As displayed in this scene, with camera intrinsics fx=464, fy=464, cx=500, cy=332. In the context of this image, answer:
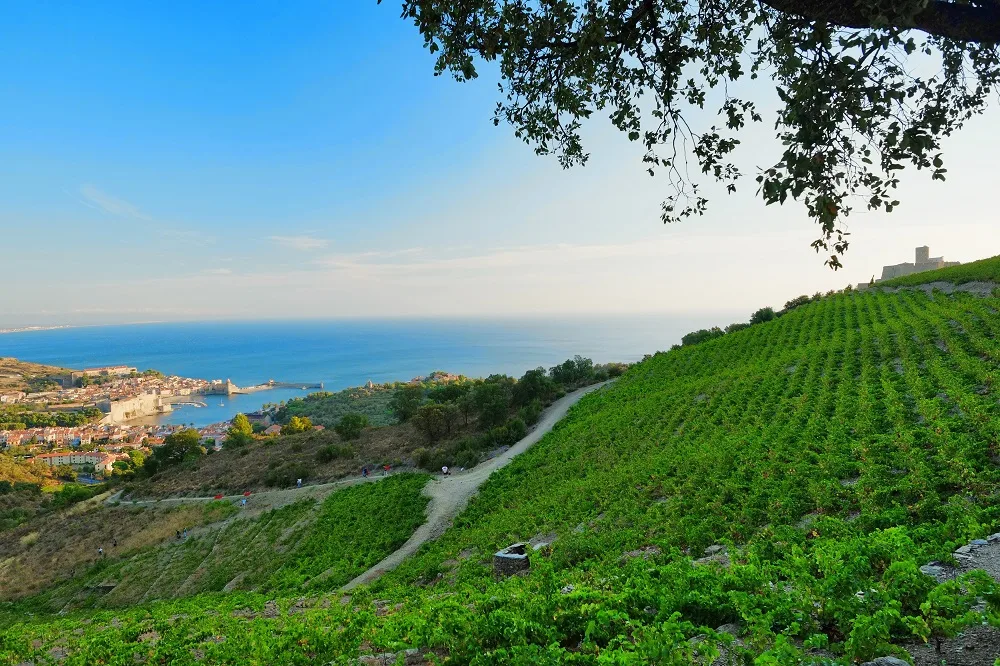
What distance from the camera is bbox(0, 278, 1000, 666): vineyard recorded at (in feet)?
10.2

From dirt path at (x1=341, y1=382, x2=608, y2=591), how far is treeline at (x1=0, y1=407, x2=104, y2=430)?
98.0m

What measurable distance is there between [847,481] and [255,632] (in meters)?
8.24

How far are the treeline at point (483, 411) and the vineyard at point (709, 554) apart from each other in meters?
9.90

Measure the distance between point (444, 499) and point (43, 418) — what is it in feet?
363

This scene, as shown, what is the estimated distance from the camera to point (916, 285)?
101 ft

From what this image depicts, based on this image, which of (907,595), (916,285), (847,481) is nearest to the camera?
(907,595)

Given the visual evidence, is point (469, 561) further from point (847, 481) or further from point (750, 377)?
point (750, 377)

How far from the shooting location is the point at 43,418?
3474 inches

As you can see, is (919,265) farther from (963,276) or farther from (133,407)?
(133,407)

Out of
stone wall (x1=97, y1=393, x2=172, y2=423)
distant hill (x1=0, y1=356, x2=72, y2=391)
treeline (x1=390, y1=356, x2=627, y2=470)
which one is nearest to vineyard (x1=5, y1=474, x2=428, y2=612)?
treeline (x1=390, y1=356, x2=627, y2=470)

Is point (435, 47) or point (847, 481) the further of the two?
point (847, 481)

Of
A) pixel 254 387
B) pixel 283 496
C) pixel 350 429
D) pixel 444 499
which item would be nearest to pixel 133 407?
pixel 254 387

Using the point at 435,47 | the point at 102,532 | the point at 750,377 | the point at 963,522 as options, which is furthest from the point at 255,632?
the point at 102,532

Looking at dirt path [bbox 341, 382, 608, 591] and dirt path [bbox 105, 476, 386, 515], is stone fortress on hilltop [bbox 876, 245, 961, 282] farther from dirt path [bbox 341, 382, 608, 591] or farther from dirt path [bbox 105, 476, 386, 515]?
dirt path [bbox 105, 476, 386, 515]
